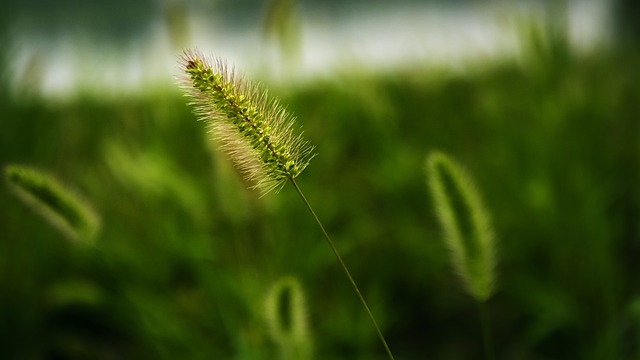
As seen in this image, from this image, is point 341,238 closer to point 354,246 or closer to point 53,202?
point 354,246

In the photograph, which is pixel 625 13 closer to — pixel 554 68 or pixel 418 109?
pixel 418 109

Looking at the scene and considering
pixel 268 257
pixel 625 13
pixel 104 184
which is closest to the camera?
pixel 268 257

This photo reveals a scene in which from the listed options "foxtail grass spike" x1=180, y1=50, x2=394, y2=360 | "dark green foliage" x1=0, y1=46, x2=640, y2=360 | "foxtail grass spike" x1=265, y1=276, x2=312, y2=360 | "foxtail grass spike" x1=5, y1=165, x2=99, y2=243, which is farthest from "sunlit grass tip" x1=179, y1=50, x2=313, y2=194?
"dark green foliage" x1=0, y1=46, x2=640, y2=360

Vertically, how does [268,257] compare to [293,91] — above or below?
below

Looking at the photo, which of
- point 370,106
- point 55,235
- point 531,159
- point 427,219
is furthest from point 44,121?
point 531,159

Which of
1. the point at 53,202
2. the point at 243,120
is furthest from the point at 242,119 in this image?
the point at 53,202

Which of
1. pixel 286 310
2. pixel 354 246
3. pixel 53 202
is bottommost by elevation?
pixel 354 246
